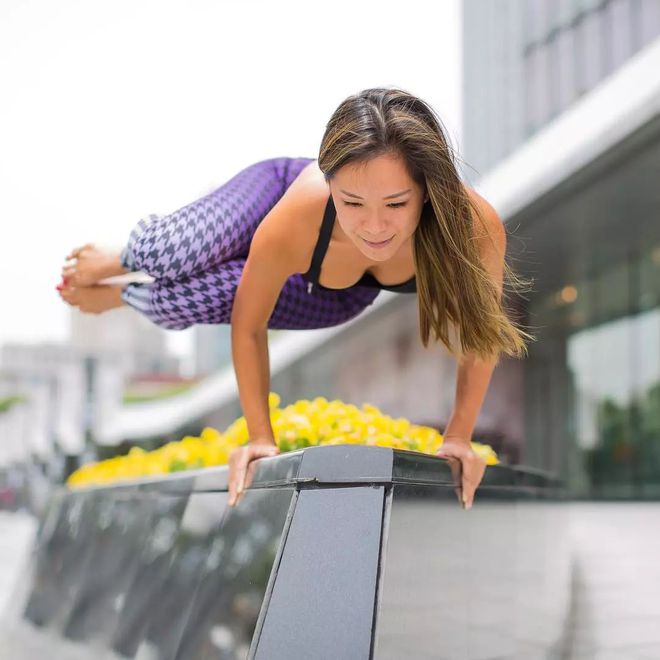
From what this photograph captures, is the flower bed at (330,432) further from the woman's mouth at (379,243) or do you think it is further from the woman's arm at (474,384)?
the woman's mouth at (379,243)

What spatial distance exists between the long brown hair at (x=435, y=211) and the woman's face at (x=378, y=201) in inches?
1.0

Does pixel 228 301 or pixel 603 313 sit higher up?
pixel 603 313

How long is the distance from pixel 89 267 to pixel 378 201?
134 cm

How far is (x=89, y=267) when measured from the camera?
10.3 ft

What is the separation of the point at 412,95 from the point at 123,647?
7.17 feet

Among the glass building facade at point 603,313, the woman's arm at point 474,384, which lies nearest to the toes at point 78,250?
the woman's arm at point 474,384

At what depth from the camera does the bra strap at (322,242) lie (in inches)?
102

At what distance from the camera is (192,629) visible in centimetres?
253

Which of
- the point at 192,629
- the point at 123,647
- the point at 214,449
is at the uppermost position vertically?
the point at 214,449

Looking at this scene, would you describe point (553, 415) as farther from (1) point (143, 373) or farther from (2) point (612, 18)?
(1) point (143, 373)

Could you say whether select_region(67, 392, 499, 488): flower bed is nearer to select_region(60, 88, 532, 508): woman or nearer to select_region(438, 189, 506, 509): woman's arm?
select_region(438, 189, 506, 509): woman's arm

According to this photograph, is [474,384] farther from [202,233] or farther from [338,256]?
[202,233]

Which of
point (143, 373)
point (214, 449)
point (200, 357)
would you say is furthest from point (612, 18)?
point (143, 373)

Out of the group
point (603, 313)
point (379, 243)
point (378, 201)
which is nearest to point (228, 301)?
point (379, 243)
